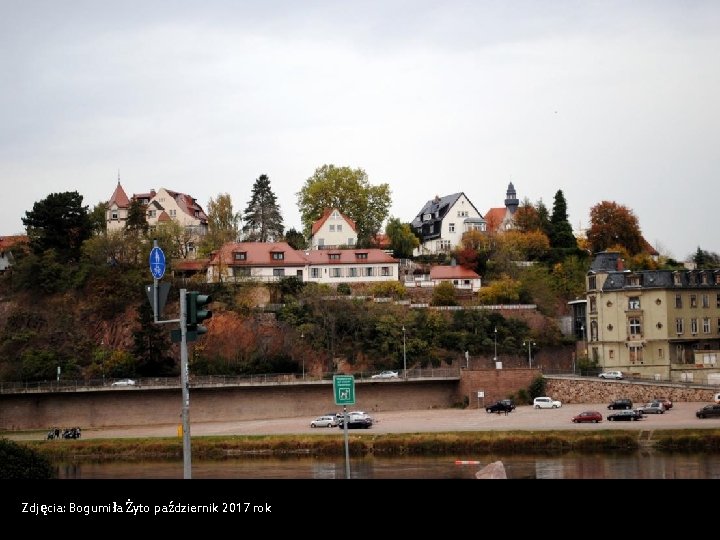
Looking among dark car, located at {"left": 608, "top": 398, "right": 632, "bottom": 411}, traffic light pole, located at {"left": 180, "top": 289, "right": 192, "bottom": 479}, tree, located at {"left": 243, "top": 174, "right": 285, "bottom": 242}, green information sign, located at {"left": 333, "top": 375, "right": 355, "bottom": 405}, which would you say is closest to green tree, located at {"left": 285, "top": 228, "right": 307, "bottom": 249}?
tree, located at {"left": 243, "top": 174, "right": 285, "bottom": 242}

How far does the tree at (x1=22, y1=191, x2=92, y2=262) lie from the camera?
292 ft

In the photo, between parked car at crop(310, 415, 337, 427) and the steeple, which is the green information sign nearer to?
parked car at crop(310, 415, 337, 427)

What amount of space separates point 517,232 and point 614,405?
3882cm

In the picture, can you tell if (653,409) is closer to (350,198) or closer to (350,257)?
(350,257)

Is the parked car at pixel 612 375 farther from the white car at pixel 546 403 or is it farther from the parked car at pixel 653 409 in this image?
Result: the parked car at pixel 653 409

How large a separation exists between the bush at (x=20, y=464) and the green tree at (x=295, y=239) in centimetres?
6494

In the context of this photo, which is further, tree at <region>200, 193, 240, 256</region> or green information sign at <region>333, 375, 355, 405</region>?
tree at <region>200, 193, 240, 256</region>

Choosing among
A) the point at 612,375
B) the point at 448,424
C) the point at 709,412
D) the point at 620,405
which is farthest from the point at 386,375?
the point at 709,412

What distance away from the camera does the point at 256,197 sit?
109 m

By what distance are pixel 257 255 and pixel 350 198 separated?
62.0 feet

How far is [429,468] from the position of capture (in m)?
46.0

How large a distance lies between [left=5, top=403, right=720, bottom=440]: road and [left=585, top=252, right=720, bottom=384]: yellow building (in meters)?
9.51

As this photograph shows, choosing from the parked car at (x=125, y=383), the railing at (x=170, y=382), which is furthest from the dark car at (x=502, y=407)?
the parked car at (x=125, y=383)
